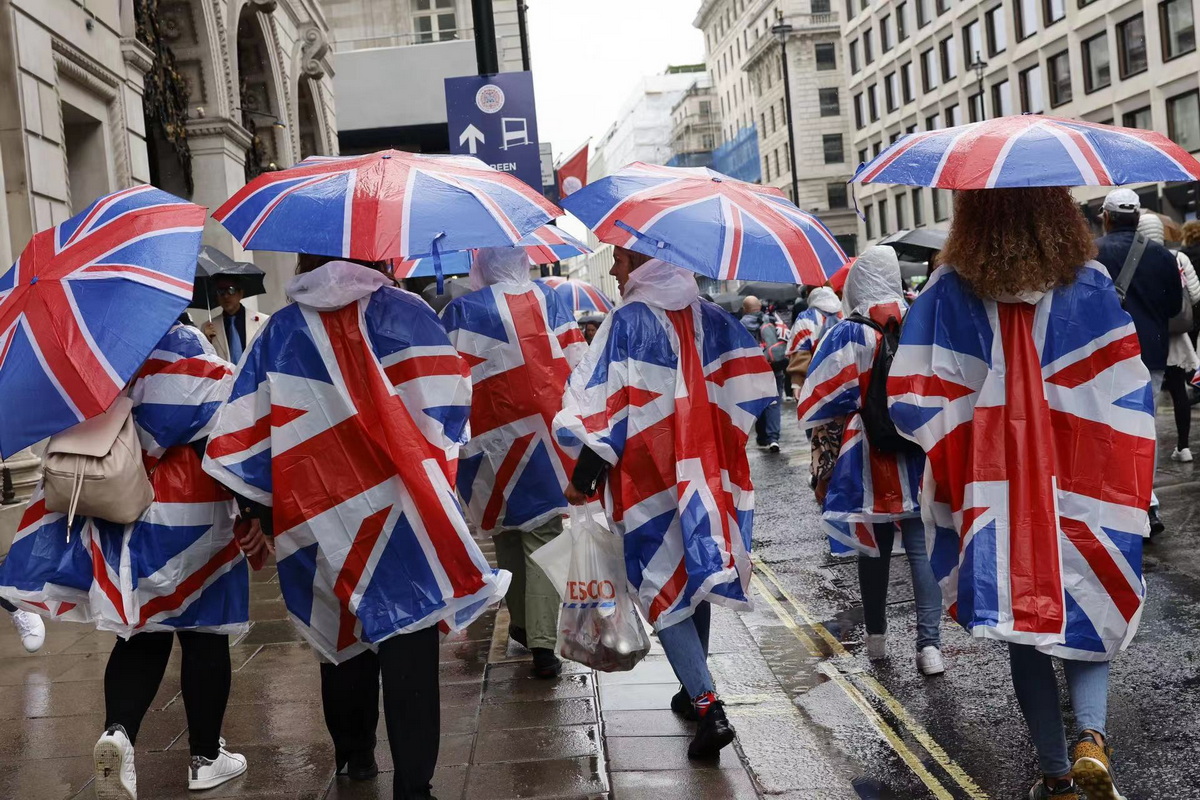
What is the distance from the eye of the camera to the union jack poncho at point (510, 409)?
5688mm

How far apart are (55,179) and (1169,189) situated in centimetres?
2811

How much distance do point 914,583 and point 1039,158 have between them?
8.01ft

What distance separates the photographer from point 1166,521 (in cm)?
781

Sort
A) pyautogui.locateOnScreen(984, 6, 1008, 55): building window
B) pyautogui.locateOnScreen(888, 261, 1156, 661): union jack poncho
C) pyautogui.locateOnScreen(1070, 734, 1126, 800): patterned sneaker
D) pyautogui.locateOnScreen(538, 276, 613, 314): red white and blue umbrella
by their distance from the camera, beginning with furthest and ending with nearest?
pyautogui.locateOnScreen(984, 6, 1008, 55): building window → pyautogui.locateOnScreen(538, 276, 613, 314): red white and blue umbrella → pyautogui.locateOnScreen(888, 261, 1156, 661): union jack poncho → pyautogui.locateOnScreen(1070, 734, 1126, 800): patterned sneaker

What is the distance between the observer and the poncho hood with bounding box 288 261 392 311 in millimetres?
3717

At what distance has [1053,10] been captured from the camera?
127 feet

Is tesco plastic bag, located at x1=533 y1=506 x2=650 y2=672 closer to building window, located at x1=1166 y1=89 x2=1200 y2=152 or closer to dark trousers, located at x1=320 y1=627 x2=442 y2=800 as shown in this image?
dark trousers, located at x1=320 y1=627 x2=442 y2=800

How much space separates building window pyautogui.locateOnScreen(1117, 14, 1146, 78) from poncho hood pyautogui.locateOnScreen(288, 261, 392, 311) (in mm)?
34023

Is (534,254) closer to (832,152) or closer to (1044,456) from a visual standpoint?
(1044,456)

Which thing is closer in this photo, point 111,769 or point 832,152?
point 111,769

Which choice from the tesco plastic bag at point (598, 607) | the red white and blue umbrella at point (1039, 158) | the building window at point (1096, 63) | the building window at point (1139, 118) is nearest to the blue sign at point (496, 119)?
the tesco plastic bag at point (598, 607)

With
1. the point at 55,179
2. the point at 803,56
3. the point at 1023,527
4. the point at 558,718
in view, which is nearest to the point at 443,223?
the point at 1023,527

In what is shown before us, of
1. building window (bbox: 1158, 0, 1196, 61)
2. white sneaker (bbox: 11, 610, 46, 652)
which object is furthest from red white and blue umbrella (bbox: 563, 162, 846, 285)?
building window (bbox: 1158, 0, 1196, 61)

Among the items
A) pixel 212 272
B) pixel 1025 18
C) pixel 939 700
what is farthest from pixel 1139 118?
pixel 939 700
